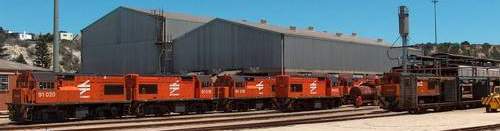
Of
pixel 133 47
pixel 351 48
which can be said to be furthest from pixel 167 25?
pixel 351 48

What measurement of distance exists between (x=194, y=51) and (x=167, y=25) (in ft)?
18.4

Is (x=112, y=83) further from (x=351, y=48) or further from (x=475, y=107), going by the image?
(x=351, y=48)

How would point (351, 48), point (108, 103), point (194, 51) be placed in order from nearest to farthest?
point (108, 103) < point (194, 51) < point (351, 48)

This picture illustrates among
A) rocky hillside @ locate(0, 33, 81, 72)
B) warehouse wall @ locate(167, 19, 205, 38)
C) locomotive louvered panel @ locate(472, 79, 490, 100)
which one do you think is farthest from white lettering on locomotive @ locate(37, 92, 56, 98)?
rocky hillside @ locate(0, 33, 81, 72)

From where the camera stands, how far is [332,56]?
6444 centimetres

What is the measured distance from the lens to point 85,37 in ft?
246

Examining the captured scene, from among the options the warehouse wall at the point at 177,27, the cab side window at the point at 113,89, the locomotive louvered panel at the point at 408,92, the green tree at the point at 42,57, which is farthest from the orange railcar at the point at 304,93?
the green tree at the point at 42,57

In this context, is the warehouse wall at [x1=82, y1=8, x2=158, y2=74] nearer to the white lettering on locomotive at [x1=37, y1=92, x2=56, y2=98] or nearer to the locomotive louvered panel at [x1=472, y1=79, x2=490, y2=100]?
the locomotive louvered panel at [x1=472, y1=79, x2=490, y2=100]

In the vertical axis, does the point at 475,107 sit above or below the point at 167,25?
below

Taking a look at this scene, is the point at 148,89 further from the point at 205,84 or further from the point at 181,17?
the point at 181,17

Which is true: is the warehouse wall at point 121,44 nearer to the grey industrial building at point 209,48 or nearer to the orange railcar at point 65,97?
the grey industrial building at point 209,48

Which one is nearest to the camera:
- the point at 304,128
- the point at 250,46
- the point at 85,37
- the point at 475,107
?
the point at 304,128

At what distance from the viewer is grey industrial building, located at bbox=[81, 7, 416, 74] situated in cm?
5853

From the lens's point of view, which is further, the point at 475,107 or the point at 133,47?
the point at 133,47
